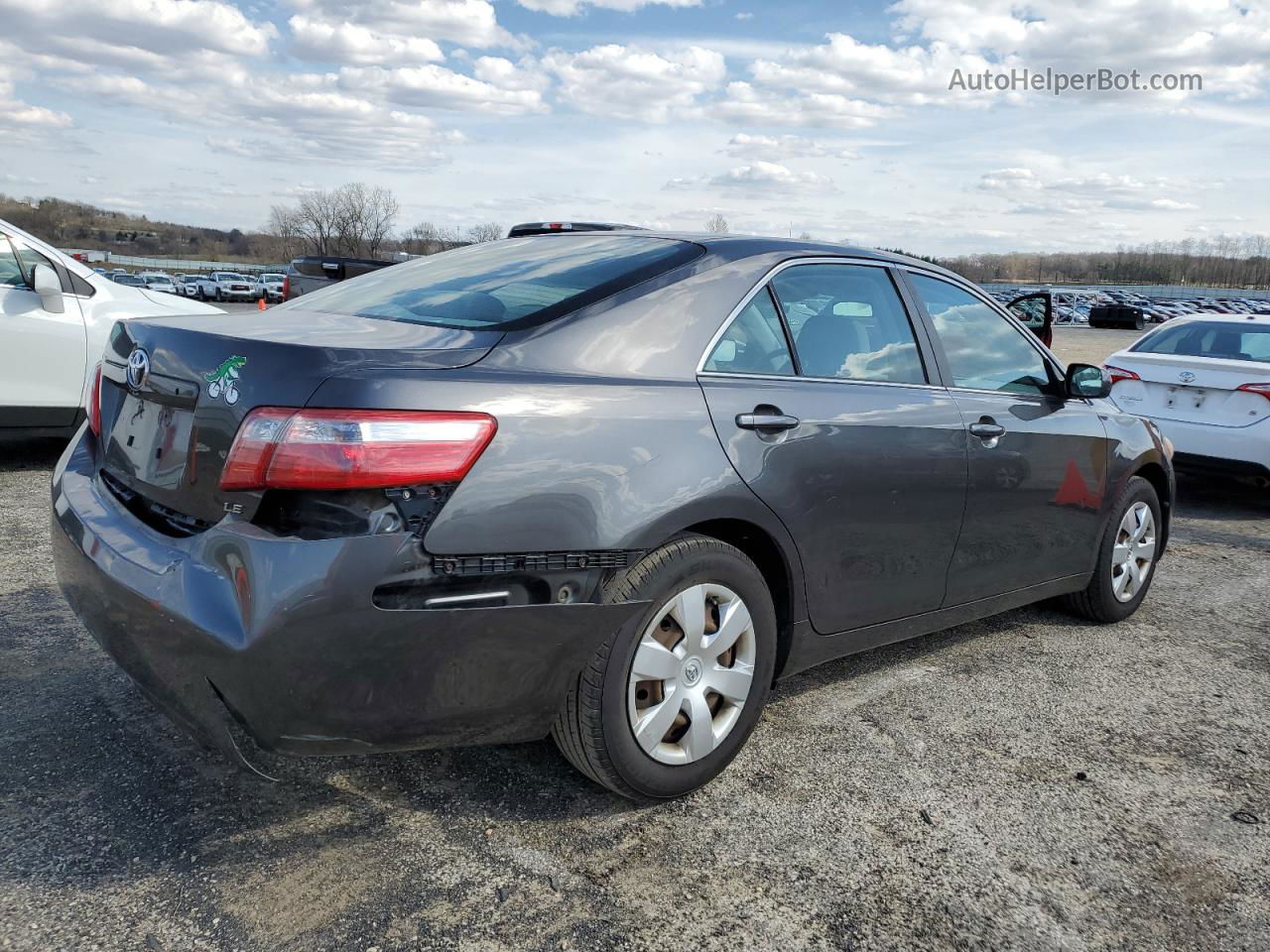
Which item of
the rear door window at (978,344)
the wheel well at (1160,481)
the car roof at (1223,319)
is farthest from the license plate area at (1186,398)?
the rear door window at (978,344)

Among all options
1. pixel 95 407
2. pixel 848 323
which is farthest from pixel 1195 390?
pixel 95 407

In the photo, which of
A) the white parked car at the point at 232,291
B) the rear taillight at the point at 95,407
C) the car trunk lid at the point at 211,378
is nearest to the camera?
the car trunk lid at the point at 211,378

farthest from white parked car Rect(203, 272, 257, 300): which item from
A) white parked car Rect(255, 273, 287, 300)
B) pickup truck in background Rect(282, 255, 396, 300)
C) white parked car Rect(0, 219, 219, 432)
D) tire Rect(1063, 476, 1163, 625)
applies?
tire Rect(1063, 476, 1163, 625)

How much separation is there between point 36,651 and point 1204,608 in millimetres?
5156

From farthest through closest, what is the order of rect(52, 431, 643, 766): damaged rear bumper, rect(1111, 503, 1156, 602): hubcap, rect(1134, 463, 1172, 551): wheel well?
rect(1134, 463, 1172, 551): wheel well → rect(1111, 503, 1156, 602): hubcap → rect(52, 431, 643, 766): damaged rear bumper

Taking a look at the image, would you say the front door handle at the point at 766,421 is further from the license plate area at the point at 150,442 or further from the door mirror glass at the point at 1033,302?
the door mirror glass at the point at 1033,302

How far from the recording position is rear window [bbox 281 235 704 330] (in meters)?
2.78

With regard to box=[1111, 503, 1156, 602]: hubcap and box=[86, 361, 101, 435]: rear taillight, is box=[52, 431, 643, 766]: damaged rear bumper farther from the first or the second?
box=[1111, 503, 1156, 602]: hubcap

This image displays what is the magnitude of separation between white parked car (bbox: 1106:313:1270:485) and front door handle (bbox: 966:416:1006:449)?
4381 millimetres

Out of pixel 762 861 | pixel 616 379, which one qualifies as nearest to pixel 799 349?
pixel 616 379

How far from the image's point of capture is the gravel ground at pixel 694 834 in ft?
7.61

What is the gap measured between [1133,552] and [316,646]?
Result: 12.8ft

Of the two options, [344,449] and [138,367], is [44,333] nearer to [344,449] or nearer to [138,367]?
[138,367]

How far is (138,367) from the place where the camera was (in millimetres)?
2742
